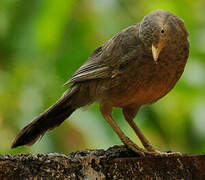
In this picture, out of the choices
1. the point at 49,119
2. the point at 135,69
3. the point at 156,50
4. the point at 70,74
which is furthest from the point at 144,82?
the point at 70,74

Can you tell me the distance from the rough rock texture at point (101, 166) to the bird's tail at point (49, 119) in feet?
2.70

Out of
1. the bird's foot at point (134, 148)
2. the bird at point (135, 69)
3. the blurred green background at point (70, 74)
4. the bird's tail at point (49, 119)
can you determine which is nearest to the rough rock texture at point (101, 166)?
the bird's foot at point (134, 148)

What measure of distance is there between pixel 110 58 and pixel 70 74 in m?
1.07

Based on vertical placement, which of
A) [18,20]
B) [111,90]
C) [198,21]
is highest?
[18,20]

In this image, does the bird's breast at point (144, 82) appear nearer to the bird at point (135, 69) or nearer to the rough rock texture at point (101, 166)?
the bird at point (135, 69)

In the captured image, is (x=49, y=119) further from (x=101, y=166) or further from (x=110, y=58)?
(x=101, y=166)

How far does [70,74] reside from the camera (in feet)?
16.2

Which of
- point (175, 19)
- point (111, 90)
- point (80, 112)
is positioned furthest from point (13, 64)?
point (175, 19)

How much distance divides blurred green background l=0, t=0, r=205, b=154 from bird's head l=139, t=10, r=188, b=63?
4.13 ft

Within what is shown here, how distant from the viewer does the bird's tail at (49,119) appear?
13.4 feet

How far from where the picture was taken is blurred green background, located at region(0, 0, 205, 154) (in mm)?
4734

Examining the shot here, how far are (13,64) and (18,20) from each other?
38 cm

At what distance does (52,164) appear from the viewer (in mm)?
2953

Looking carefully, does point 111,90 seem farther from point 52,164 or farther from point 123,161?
point 52,164
